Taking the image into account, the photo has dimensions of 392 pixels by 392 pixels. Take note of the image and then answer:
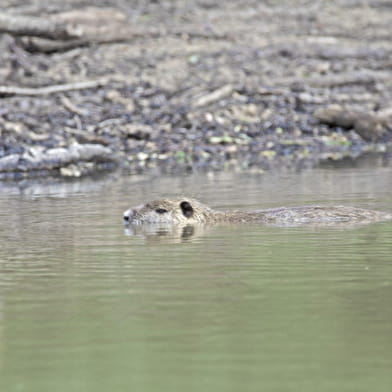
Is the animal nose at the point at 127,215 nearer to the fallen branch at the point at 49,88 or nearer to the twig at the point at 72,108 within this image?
the twig at the point at 72,108

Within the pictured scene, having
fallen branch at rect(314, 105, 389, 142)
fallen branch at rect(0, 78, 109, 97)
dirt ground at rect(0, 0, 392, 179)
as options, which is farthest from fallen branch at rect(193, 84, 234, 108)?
fallen branch at rect(0, 78, 109, 97)

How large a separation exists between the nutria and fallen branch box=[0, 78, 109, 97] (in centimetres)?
1146

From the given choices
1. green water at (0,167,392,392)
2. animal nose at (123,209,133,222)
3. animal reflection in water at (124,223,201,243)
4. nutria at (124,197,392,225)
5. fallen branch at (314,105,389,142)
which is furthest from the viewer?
fallen branch at (314,105,389,142)

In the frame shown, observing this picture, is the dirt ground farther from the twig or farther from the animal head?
the animal head

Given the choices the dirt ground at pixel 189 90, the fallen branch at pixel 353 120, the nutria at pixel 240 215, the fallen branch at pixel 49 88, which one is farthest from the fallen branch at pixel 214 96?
the nutria at pixel 240 215

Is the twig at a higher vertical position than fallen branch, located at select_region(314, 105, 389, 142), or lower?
higher

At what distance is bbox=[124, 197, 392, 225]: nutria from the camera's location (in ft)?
42.4

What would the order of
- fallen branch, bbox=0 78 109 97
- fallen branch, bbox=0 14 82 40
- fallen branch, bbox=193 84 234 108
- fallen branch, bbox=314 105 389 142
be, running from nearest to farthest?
1. fallen branch, bbox=0 78 109 97
2. fallen branch, bbox=314 105 389 142
3. fallen branch, bbox=193 84 234 108
4. fallen branch, bbox=0 14 82 40

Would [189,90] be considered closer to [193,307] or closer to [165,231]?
[165,231]

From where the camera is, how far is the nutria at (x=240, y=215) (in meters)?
12.9

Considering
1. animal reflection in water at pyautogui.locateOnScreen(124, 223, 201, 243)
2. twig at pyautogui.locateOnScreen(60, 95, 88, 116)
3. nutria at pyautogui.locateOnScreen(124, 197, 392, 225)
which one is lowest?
animal reflection in water at pyautogui.locateOnScreen(124, 223, 201, 243)

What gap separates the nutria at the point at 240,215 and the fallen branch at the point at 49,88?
1146 centimetres

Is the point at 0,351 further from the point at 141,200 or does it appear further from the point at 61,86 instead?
the point at 61,86

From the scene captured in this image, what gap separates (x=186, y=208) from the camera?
13664 mm
